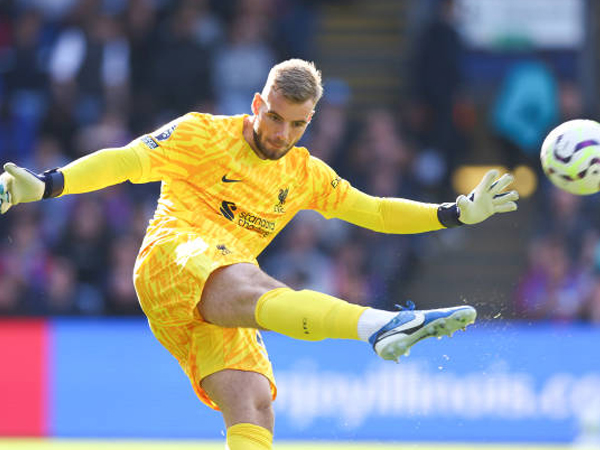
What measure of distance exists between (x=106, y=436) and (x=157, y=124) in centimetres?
336

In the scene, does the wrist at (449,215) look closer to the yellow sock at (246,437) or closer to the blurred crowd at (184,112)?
the yellow sock at (246,437)

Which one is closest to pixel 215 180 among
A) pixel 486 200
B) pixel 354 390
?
pixel 486 200

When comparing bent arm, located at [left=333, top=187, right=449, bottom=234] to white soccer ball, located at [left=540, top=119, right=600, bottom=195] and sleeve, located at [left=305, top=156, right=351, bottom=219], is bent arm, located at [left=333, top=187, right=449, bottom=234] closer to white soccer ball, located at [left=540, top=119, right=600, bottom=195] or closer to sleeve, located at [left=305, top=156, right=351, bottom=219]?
sleeve, located at [left=305, top=156, right=351, bottom=219]

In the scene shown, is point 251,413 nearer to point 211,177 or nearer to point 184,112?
point 211,177

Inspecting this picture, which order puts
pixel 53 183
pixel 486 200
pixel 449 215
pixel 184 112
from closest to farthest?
pixel 53 183
pixel 486 200
pixel 449 215
pixel 184 112

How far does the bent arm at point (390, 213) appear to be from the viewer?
21.6ft

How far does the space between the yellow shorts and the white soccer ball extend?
1.79 m

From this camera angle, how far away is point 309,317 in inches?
213

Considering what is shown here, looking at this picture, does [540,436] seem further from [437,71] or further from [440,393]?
[437,71]

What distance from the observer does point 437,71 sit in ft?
41.6


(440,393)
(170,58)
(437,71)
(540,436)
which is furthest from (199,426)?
(437,71)

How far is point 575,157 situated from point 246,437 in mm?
2344

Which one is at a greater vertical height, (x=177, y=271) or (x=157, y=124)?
(x=157, y=124)

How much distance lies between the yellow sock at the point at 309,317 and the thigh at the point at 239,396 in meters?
0.74
